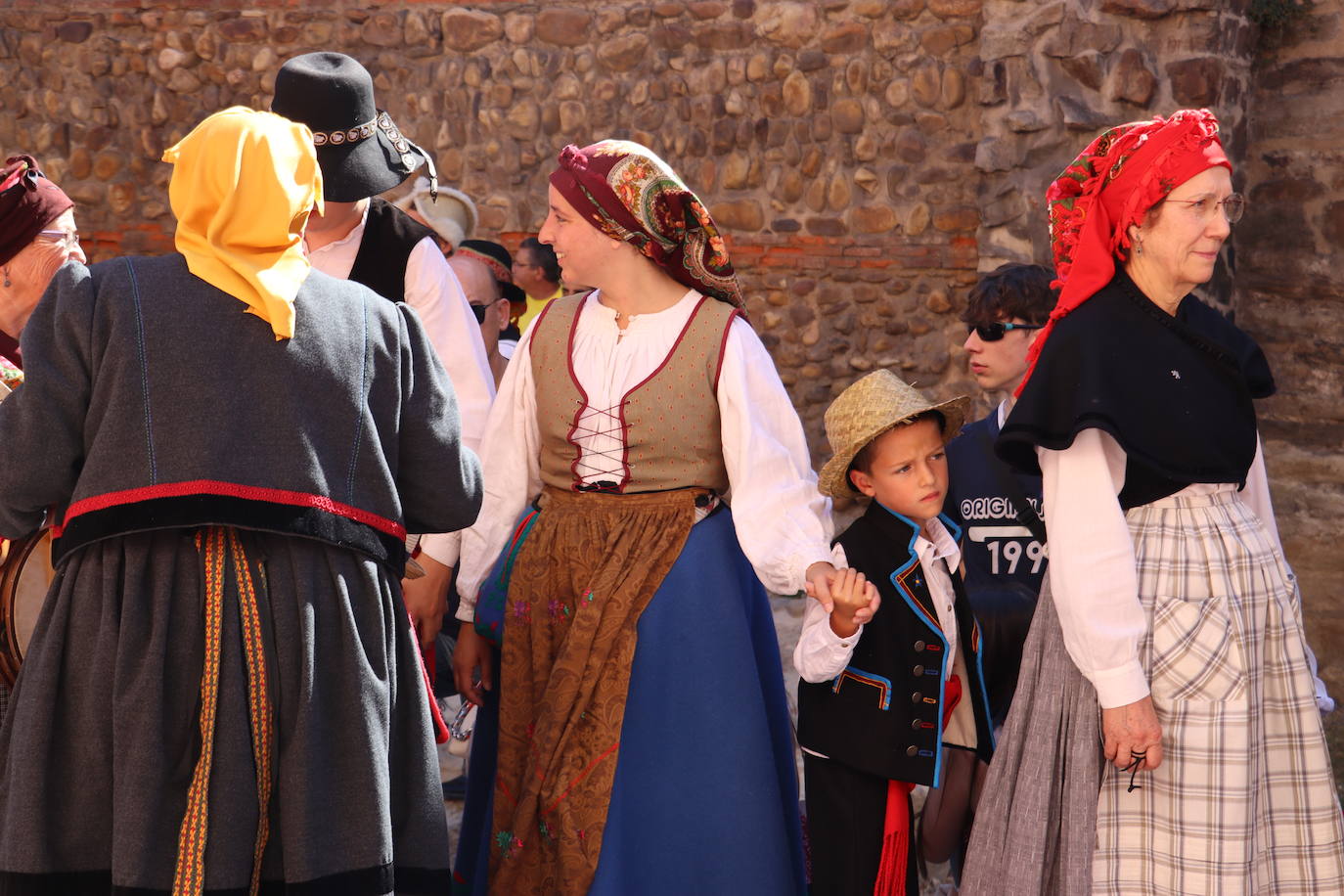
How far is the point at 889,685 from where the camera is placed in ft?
9.12

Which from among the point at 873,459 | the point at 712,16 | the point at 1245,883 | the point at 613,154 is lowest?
the point at 1245,883

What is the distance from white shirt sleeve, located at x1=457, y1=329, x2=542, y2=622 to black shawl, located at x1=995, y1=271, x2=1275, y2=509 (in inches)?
42.3

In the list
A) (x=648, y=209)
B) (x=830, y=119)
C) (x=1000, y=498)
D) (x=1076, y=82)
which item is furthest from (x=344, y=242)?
(x=830, y=119)

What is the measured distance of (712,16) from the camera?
7.17m

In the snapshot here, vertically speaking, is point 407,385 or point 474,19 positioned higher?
point 474,19

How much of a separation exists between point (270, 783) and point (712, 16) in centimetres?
575

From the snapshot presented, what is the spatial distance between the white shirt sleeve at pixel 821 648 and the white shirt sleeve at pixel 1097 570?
41cm

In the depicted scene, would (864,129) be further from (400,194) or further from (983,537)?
(983,537)

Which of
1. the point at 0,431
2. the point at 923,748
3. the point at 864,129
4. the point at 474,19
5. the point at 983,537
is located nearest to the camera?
the point at 0,431

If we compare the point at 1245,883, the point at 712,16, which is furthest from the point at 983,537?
the point at 712,16

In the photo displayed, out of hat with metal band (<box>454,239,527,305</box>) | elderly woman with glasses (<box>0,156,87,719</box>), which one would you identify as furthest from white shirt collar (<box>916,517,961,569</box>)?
hat with metal band (<box>454,239,527,305</box>)

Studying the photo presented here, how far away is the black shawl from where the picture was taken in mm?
2490

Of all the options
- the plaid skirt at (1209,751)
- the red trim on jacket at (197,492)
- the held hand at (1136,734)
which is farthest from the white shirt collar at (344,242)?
the held hand at (1136,734)

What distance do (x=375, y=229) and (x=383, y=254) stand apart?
0.07m
